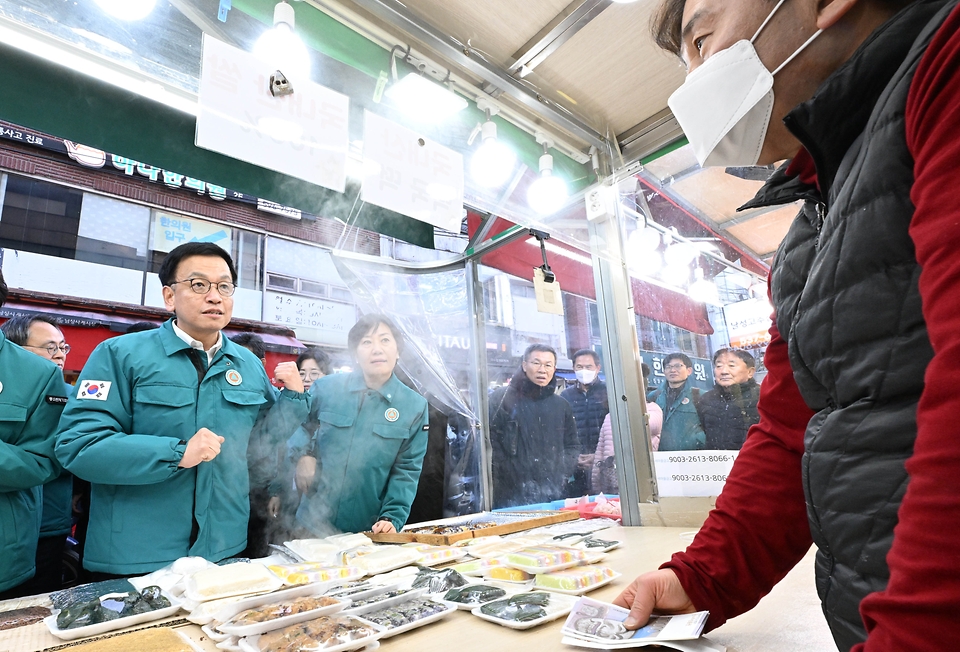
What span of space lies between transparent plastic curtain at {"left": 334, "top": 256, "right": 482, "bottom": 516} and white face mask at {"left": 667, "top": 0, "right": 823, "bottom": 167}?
70.5 inches

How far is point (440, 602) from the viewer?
0.99 meters

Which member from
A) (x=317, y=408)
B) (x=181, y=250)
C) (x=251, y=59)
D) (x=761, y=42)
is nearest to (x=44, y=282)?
(x=181, y=250)

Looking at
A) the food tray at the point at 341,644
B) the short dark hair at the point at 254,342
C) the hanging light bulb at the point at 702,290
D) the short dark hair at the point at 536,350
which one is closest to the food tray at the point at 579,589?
the food tray at the point at 341,644

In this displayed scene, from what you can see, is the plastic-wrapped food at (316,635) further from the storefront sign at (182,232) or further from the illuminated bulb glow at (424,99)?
the storefront sign at (182,232)

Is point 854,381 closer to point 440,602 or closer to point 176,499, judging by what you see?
point 440,602

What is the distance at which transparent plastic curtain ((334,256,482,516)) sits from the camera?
251cm

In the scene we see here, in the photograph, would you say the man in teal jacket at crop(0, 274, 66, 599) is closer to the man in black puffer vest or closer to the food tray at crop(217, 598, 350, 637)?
the food tray at crop(217, 598, 350, 637)

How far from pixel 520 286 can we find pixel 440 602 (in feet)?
7.29

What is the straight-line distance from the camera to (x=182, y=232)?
7.79ft

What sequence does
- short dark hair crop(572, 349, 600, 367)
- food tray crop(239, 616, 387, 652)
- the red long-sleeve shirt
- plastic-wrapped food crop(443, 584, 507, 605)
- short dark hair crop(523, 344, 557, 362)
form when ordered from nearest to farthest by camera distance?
1. the red long-sleeve shirt
2. food tray crop(239, 616, 387, 652)
3. plastic-wrapped food crop(443, 584, 507, 605)
4. short dark hair crop(572, 349, 600, 367)
5. short dark hair crop(523, 344, 557, 362)

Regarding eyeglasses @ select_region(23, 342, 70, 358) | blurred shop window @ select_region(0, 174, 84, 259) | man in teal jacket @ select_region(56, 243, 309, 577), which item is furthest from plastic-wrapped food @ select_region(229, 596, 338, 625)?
blurred shop window @ select_region(0, 174, 84, 259)

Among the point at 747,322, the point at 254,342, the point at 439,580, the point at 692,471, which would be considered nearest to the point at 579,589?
the point at 439,580

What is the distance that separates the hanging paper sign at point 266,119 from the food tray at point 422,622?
45.2 inches

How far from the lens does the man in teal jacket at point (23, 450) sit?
148 centimetres
